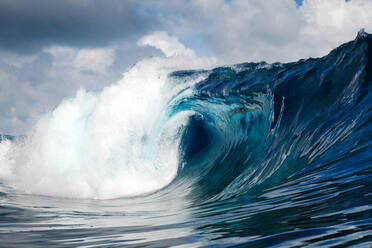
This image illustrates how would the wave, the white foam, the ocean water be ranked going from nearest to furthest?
the ocean water → the wave → the white foam

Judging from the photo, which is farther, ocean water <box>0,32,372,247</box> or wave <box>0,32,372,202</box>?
wave <box>0,32,372,202</box>

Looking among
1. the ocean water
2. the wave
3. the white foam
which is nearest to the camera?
the ocean water

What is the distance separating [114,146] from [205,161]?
9.09 feet

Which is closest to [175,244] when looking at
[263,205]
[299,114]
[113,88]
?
[263,205]

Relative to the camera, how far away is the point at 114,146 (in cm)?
1095

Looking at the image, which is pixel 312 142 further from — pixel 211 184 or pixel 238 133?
pixel 238 133

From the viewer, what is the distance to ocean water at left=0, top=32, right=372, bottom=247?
3221 millimetres

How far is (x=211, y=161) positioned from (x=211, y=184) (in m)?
2.33

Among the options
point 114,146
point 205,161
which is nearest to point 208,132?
point 205,161

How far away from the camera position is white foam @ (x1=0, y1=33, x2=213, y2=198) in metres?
9.86

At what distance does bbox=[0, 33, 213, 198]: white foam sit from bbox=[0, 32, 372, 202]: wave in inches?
1.4

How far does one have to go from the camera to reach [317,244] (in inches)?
84.7

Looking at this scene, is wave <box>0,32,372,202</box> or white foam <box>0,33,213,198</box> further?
white foam <box>0,33,213,198</box>

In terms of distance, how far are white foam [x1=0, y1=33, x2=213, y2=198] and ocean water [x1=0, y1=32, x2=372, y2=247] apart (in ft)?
0.13
